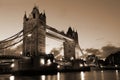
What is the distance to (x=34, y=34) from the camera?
8856 centimetres

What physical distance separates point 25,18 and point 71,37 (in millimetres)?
66184

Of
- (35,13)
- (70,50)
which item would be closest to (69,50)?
(70,50)

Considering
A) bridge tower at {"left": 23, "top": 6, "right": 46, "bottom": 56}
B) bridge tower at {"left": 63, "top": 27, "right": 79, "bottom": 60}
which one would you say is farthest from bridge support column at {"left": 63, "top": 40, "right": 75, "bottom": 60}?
bridge tower at {"left": 23, "top": 6, "right": 46, "bottom": 56}

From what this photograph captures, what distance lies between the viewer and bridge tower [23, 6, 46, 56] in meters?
86.2

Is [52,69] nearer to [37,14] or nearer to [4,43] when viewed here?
[4,43]

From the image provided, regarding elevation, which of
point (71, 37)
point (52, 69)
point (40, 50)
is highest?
point (71, 37)

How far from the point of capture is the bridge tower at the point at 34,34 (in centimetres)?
8625

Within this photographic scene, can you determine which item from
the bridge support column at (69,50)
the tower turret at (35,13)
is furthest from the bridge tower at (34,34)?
the bridge support column at (69,50)

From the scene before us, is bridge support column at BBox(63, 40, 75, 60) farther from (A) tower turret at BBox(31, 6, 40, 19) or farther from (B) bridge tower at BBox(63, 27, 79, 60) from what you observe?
(A) tower turret at BBox(31, 6, 40, 19)

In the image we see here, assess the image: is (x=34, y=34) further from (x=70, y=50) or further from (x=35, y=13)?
(x=70, y=50)

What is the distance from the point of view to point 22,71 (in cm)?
5703

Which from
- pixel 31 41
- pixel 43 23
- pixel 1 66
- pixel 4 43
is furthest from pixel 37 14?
pixel 1 66

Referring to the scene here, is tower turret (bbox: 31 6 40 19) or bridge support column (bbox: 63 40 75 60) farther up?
tower turret (bbox: 31 6 40 19)

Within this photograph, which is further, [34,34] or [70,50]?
[70,50]
